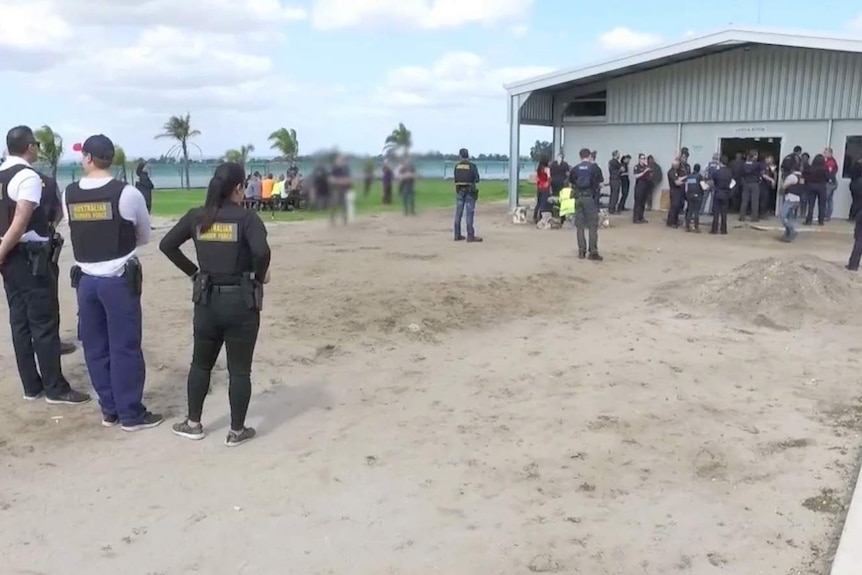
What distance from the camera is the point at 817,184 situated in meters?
16.9

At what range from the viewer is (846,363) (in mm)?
7000

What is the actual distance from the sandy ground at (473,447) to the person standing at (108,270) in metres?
0.46

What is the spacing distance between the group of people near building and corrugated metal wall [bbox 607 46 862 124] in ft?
57.5

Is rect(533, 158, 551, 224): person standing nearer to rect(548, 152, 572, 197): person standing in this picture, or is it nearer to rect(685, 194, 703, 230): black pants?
rect(548, 152, 572, 197): person standing

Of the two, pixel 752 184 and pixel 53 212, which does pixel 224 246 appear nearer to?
pixel 53 212

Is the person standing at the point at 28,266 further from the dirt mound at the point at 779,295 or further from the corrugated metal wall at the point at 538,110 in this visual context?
the corrugated metal wall at the point at 538,110

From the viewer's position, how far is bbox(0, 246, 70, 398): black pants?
5.52m

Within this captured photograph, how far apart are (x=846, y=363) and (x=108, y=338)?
6393 millimetres

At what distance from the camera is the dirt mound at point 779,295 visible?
8.66m

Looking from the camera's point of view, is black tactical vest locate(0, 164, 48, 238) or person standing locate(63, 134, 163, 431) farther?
black tactical vest locate(0, 164, 48, 238)

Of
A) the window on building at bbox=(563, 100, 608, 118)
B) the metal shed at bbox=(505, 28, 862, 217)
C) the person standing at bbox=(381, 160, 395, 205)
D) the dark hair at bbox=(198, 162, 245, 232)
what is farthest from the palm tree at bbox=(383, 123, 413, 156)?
the window on building at bbox=(563, 100, 608, 118)

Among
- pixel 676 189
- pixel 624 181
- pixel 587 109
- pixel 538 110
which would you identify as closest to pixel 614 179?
pixel 624 181

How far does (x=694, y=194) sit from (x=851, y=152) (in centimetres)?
478

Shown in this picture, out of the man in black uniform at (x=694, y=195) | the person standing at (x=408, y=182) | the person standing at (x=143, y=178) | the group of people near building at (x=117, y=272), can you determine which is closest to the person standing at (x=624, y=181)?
the man in black uniform at (x=694, y=195)
